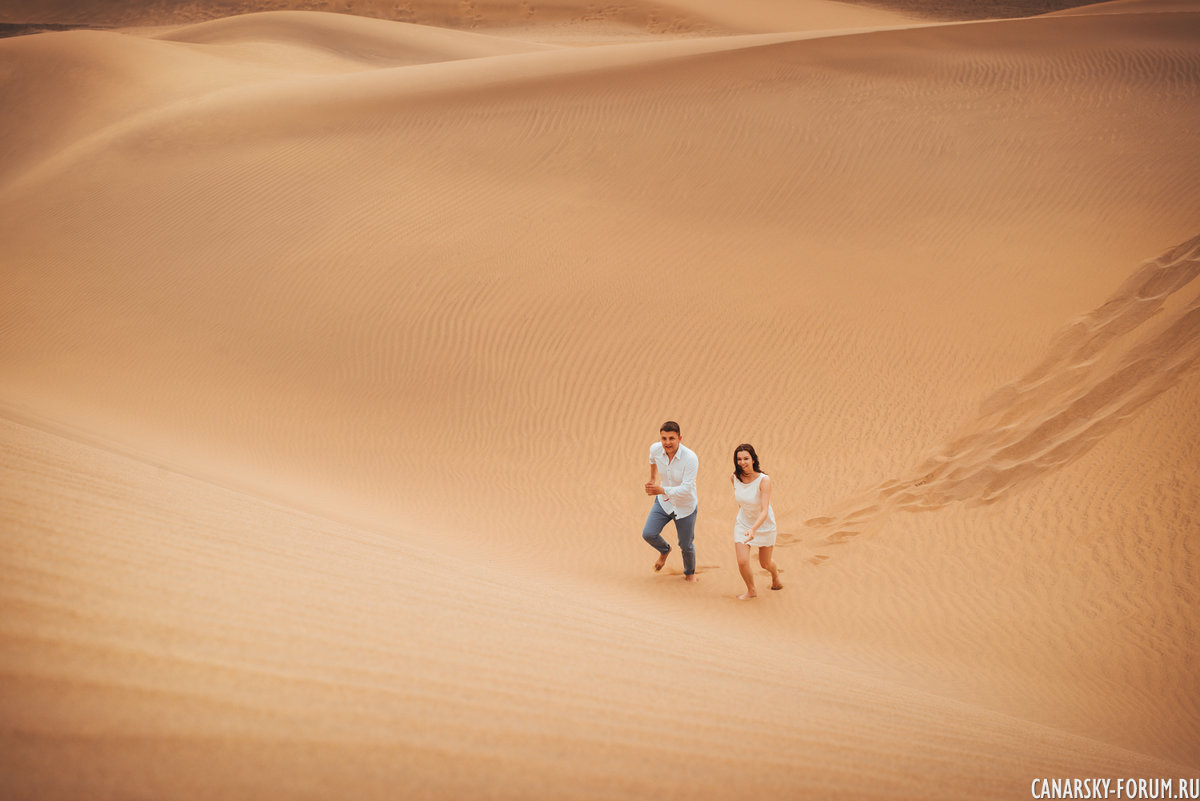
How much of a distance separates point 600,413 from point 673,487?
176 inches

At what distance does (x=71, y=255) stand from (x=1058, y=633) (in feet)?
55.4

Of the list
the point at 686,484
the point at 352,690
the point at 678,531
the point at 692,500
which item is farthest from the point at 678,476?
the point at 352,690

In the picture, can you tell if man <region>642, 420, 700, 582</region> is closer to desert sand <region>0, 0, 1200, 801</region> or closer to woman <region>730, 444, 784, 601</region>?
woman <region>730, 444, 784, 601</region>

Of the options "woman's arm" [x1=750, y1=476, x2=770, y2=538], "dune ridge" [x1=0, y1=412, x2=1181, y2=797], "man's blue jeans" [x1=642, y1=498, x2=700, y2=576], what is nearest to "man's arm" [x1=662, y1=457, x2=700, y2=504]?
"man's blue jeans" [x1=642, y1=498, x2=700, y2=576]

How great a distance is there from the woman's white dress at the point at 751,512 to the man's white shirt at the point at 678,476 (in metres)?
0.39

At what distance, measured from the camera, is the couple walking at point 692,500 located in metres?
6.66

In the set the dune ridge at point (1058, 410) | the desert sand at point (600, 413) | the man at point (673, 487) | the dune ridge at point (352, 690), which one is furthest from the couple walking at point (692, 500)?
the dune ridge at point (352, 690)

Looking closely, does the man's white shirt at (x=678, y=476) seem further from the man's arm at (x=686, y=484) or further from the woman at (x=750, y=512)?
the woman at (x=750, y=512)

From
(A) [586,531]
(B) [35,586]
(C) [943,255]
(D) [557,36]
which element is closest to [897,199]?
(C) [943,255]

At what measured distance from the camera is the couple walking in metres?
6.66

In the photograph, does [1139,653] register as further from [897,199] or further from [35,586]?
[897,199]

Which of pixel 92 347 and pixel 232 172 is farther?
pixel 232 172

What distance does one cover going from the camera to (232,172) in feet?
56.0

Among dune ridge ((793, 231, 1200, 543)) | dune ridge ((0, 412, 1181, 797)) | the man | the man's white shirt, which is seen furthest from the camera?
dune ridge ((793, 231, 1200, 543))
